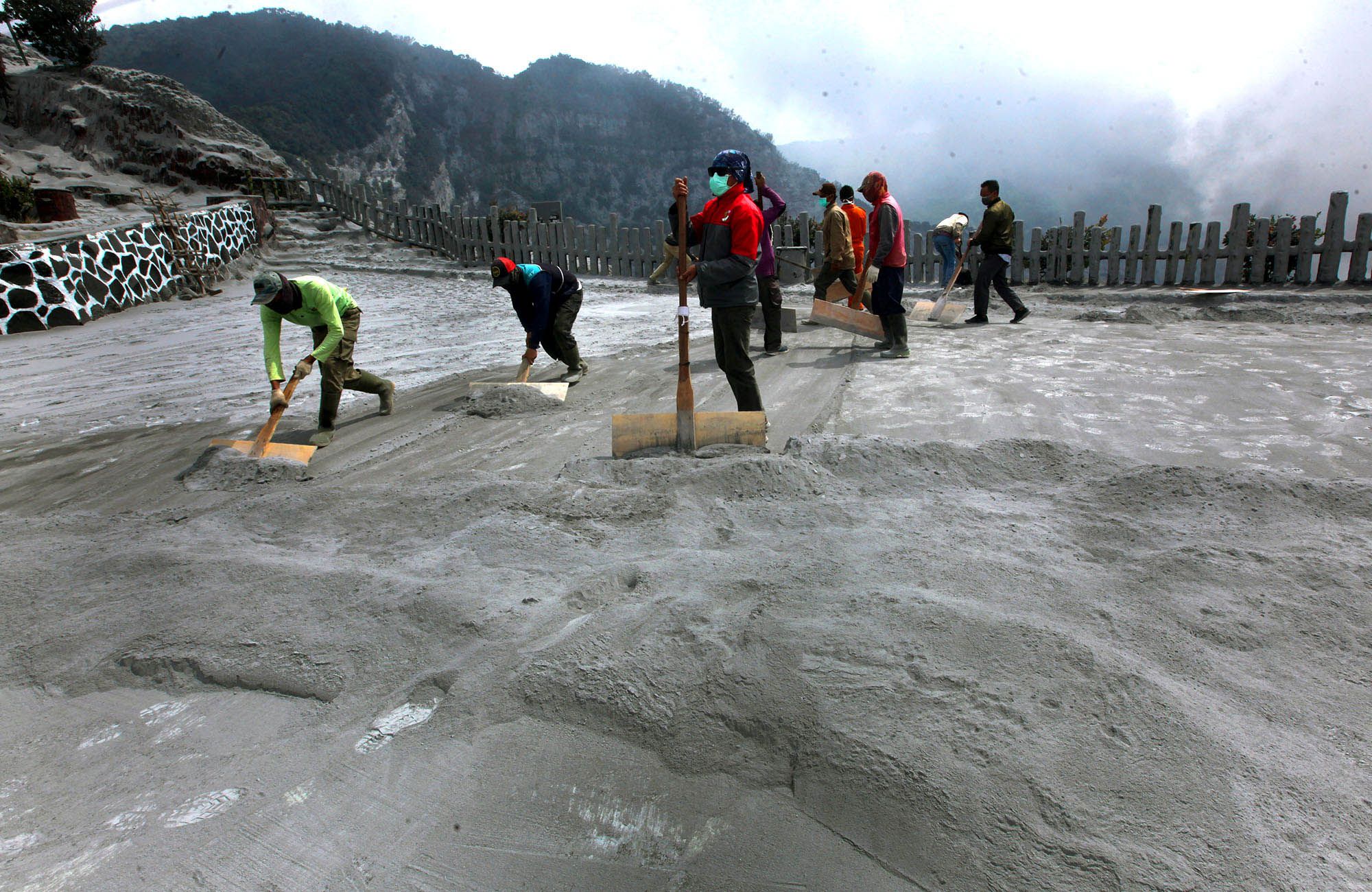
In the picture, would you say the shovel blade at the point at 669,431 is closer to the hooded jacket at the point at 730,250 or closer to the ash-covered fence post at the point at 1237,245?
the hooded jacket at the point at 730,250

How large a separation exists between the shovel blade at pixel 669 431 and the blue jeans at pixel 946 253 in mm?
7506

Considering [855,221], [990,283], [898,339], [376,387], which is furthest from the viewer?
[990,283]

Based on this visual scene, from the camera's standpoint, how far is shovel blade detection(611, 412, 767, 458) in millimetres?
4102

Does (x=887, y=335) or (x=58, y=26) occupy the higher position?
(x=58, y=26)

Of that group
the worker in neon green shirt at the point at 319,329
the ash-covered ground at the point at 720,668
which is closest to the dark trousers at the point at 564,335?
the worker in neon green shirt at the point at 319,329

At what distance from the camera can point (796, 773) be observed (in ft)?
5.74

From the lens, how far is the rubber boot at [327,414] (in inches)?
207

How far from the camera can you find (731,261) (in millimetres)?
4082

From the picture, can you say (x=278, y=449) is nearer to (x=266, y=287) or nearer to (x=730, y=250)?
(x=266, y=287)

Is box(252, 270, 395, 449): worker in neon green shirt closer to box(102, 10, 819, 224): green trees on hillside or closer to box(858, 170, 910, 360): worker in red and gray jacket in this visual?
box(858, 170, 910, 360): worker in red and gray jacket

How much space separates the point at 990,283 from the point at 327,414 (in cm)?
688

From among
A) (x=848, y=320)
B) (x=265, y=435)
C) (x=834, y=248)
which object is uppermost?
(x=834, y=248)

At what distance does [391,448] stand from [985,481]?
3712 mm

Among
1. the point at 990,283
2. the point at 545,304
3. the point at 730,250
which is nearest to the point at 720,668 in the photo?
the point at 730,250
